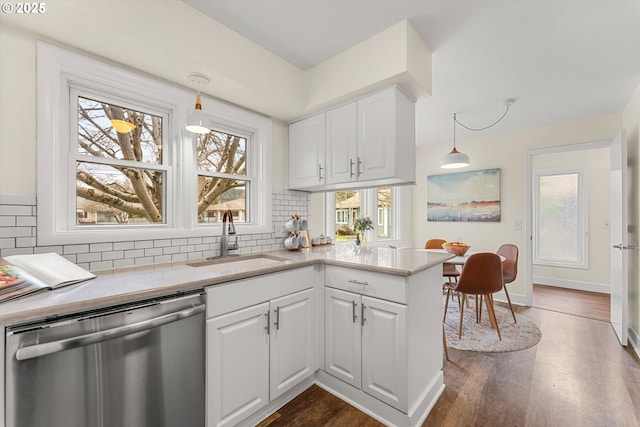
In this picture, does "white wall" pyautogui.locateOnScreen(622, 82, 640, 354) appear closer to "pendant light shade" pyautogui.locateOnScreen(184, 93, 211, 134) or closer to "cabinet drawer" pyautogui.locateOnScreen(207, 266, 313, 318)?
"cabinet drawer" pyautogui.locateOnScreen(207, 266, 313, 318)

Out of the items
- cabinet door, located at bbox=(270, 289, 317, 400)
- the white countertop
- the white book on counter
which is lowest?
cabinet door, located at bbox=(270, 289, 317, 400)

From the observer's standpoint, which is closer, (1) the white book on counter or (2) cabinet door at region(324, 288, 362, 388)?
(1) the white book on counter

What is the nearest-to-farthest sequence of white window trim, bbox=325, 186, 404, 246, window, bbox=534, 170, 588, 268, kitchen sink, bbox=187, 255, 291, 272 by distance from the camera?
kitchen sink, bbox=187, 255, 291, 272, white window trim, bbox=325, 186, 404, 246, window, bbox=534, 170, 588, 268

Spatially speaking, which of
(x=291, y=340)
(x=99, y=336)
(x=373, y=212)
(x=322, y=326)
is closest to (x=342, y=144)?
(x=322, y=326)

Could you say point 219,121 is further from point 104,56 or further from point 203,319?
point 203,319

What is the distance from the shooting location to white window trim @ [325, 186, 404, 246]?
152 inches

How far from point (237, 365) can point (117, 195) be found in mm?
1333

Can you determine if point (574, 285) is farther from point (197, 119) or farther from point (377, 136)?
point (197, 119)

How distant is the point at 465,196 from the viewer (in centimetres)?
441

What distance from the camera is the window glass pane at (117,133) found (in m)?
1.69

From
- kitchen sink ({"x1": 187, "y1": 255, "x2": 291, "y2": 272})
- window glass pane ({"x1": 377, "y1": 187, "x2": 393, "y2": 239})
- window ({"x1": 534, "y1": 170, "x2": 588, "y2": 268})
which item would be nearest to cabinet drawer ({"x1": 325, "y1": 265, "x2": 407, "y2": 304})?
kitchen sink ({"x1": 187, "y1": 255, "x2": 291, "y2": 272})

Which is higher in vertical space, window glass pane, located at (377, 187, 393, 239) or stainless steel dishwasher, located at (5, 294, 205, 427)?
window glass pane, located at (377, 187, 393, 239)

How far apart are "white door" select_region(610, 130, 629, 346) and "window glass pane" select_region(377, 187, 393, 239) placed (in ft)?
8.62

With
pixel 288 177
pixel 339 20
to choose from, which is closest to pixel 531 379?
pixel 288 177
